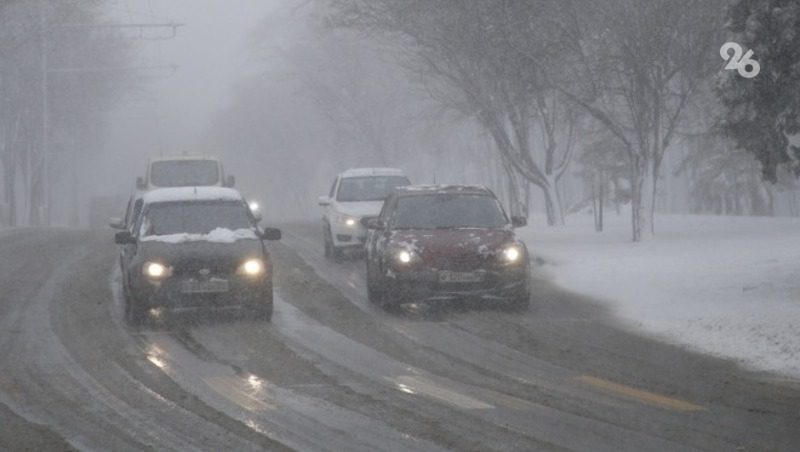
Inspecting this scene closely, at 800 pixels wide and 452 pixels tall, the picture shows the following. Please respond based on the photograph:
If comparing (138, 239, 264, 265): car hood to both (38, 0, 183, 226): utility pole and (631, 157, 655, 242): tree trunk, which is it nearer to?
(631, 157, 655, 242): tree trunk

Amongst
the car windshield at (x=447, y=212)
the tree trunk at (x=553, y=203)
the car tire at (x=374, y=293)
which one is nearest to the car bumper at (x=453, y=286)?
the car tire at (x=374, y=293)

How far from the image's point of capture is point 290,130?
106688mm

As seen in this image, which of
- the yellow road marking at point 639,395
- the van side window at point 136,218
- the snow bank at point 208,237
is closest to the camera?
the yellow road marking at point 639,395

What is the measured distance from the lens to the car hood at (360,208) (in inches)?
1078

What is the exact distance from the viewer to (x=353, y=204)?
Result: 92.2ft

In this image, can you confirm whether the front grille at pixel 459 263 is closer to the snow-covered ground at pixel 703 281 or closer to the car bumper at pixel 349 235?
the snow-covered ground at pixel 703 281

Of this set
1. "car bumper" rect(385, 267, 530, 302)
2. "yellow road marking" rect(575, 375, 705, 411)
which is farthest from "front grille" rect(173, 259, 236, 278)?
"yellow road marking" rect(575, 375, 705, 411)

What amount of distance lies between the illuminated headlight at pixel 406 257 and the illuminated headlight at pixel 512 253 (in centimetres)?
113

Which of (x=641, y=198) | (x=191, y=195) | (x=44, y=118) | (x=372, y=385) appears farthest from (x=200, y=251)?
(x=44, y=118)

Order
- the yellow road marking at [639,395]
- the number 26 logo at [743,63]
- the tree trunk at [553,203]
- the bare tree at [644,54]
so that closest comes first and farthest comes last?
the yellow road marking at [639,395] < the number 26 logo at [743,63] < the bare tree at [644,54] < the tree trunk at [553,203]

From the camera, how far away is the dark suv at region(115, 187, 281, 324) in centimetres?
1720

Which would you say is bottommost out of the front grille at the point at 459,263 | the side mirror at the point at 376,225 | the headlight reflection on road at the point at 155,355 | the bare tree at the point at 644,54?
the headlight reflection on road at the point at 155,355

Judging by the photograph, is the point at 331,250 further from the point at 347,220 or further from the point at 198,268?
the point at 198,268

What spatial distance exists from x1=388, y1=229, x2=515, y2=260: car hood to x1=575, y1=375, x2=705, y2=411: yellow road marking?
5.92 metres
